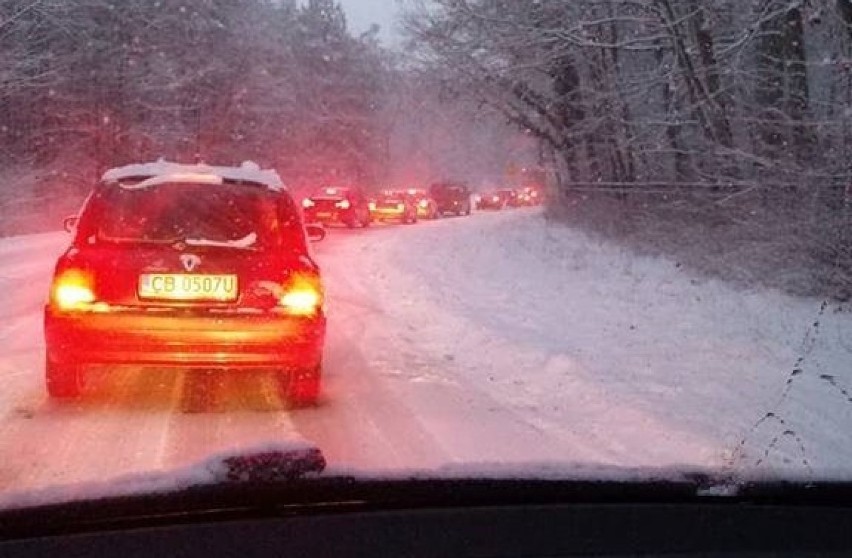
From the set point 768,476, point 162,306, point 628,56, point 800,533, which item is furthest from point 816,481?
point 628,56

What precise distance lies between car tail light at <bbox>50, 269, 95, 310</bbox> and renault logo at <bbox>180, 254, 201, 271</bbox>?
0.62 m

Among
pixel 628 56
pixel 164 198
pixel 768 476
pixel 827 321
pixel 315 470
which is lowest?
pixel 827 321

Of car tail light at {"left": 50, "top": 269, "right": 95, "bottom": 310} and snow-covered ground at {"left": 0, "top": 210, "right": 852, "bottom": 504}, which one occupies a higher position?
car tail light at {"left": 50, "top": 269, "right": 95, "bottom": 310}

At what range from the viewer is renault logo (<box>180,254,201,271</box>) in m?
7.40

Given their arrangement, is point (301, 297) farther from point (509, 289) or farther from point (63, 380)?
point (509, 289)

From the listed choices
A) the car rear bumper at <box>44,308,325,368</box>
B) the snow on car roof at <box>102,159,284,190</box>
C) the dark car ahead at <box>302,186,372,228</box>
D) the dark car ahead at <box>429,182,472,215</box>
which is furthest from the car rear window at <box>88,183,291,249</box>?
the dark car ahead at <box>429,182,472,215</box>

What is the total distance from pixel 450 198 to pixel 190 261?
164ft

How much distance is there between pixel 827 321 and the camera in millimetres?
12867

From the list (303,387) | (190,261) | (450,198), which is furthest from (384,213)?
(190,261)

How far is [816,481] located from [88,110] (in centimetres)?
4460

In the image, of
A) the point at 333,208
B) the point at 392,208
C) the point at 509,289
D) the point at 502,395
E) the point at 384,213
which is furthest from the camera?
the point at 392,208

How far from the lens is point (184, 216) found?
7.61 metres

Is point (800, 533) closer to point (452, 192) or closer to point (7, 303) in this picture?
point (7, 303)

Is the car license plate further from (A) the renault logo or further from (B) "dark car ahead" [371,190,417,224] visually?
(B) "dark car ahead" [371,190,417,224]
